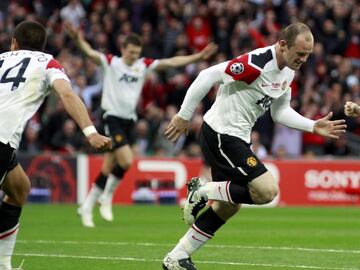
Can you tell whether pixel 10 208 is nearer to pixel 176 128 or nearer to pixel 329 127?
pixel 176 128

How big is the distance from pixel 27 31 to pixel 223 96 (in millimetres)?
1996

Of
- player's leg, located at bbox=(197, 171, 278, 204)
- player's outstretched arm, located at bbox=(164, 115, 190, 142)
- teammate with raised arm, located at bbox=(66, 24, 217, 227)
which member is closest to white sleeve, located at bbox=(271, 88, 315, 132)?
player's leg, located at bbox=(197, 171, 278, 204)

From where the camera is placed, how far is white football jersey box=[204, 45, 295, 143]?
9289 millimetres

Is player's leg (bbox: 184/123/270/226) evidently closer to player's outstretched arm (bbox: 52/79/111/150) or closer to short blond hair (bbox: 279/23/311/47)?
short blond hair (bbox: 279/23/311/47)

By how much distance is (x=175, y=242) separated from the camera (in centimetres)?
1280

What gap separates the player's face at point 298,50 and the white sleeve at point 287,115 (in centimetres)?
56

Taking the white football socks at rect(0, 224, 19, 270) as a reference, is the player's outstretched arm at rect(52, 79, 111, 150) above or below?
above

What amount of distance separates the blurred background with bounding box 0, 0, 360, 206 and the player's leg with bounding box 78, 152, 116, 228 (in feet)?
21.0

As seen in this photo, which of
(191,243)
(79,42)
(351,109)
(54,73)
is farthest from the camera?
(79,42)

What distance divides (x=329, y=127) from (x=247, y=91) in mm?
862

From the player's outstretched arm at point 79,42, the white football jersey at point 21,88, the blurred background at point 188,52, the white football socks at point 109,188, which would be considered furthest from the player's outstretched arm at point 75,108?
the blurred background at point 188,52

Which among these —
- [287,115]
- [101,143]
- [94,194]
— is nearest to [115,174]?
[94,194]

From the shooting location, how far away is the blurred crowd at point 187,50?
23.7 m

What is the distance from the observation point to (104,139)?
7766mm
